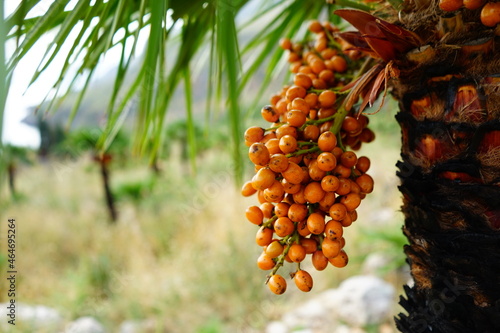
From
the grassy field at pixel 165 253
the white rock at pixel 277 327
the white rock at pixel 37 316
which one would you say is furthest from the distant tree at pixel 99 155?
the white rock at pixel 277 327

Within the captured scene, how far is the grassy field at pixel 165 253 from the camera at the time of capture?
3645 mm

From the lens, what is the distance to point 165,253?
495 cm

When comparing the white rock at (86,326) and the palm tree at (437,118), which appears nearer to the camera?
the palm tree at (437,118)

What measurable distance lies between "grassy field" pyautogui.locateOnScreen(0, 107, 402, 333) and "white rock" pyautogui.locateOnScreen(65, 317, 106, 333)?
0.14 m

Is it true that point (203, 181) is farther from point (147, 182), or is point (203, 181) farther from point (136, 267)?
point (136, 267)

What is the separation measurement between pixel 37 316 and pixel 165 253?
5.74 ft

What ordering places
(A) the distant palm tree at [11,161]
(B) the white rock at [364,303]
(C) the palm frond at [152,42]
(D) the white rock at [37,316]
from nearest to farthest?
(A) the distant palm tree at [11,161], (C) the palm frond at [152,42], (B) the white rock at [364,303], (D) the white rock at [37,316]

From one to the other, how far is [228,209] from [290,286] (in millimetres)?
1513

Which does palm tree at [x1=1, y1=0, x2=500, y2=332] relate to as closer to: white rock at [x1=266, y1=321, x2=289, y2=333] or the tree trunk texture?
the tree trunk texture

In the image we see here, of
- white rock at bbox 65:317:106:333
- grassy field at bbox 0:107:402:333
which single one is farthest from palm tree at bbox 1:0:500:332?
white rock at bbox 65:317:106:333

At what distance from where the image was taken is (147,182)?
6961 mm

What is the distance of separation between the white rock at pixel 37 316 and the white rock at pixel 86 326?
0.13 m

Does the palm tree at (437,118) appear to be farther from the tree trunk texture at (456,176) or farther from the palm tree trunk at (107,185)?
the palm tree trunk at (107,185)

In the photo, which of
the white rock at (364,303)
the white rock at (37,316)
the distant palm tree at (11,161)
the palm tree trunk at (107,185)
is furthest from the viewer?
the palm tree trunk at (107,185)
